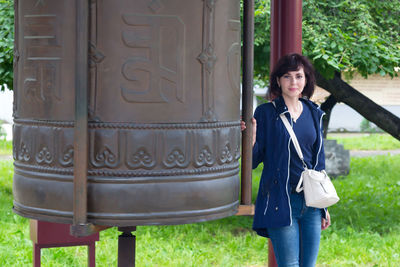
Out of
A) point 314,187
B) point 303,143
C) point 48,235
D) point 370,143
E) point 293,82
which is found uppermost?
point 293,82

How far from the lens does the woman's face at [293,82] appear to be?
3.42m

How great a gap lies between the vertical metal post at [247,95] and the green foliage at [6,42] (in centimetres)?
396

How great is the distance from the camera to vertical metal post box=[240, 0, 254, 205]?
3.25 meters

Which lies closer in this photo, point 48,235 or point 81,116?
point 81,116

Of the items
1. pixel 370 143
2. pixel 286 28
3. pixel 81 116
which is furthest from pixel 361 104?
pixel 370 143

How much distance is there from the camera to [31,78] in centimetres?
300

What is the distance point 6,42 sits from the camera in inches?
263

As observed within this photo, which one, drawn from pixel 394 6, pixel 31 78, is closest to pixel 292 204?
pixel 31 78

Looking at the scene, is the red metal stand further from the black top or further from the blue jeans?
the black top

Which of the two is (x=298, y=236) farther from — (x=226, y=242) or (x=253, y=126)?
(x=226, y=242)

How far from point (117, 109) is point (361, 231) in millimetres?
5355

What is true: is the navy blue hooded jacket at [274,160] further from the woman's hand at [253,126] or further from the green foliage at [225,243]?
the green foliage at [225,243]

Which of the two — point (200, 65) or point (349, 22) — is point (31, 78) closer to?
point (200, 65)

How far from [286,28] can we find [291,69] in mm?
644
